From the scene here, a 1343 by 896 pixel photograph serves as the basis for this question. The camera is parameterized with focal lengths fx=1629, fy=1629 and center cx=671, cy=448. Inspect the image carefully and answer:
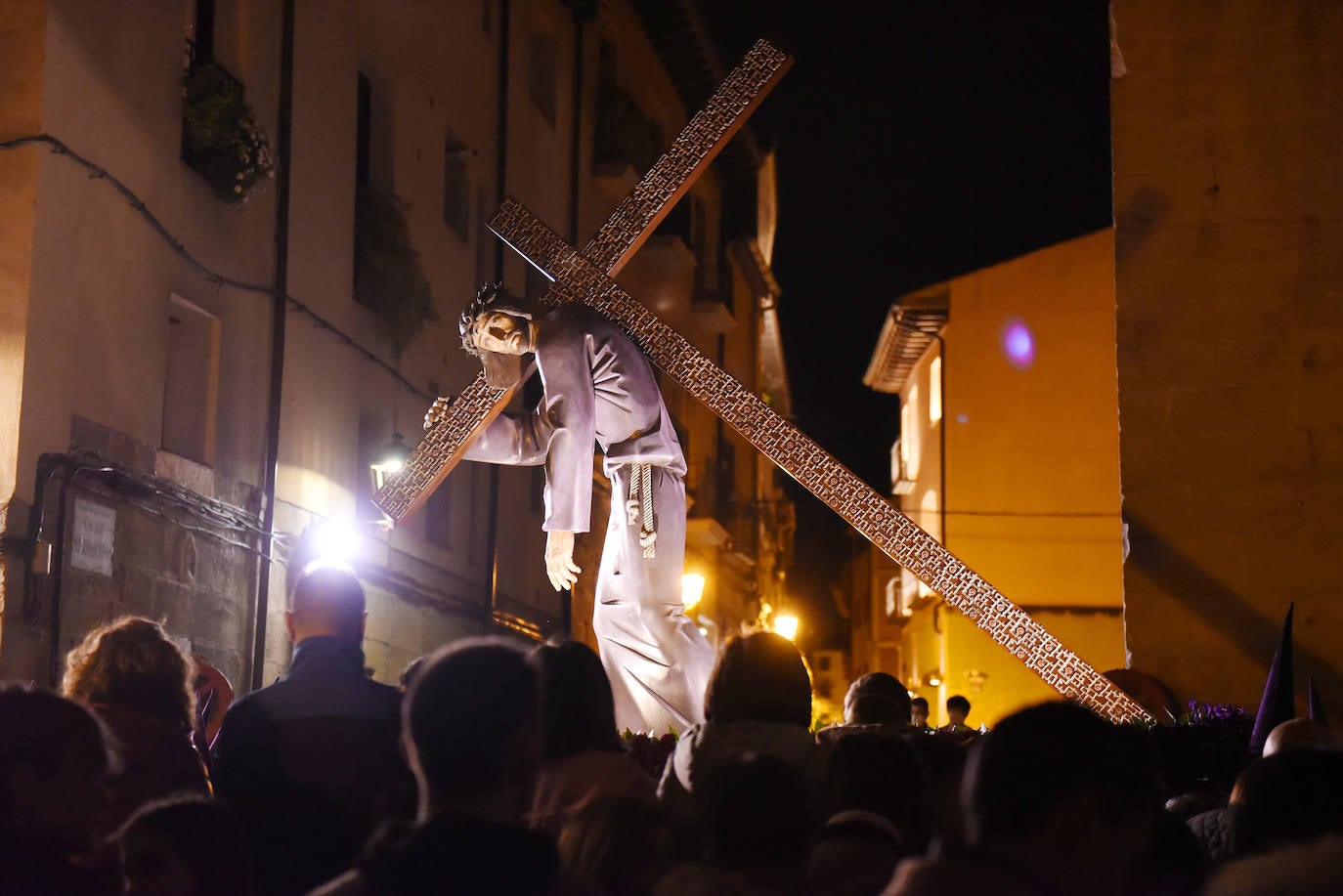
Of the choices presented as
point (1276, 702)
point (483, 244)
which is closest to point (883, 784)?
point (1276, 702)

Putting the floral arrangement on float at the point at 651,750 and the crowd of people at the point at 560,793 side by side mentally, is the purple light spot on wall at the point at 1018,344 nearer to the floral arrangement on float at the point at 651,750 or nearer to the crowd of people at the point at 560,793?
the floral arrangement on float at the point at 651,750

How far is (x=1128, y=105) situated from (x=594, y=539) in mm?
13023

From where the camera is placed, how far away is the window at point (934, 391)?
27.6m

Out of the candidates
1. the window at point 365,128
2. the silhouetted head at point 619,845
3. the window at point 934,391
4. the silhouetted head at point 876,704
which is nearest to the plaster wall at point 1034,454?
the window at point 934,391

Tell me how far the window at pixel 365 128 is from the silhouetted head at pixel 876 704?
11266mm

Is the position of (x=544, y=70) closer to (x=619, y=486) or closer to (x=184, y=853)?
(x=619, y=486)

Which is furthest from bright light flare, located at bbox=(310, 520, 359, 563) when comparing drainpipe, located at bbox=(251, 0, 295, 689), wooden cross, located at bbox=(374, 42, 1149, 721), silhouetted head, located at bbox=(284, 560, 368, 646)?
silhouetted head, located at bbox=(284, 560, 368, 646)

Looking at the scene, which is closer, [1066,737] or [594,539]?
[1066,737]

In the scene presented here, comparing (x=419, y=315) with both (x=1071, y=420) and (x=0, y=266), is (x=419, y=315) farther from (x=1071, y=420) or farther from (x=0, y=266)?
(x=1071, y=420)

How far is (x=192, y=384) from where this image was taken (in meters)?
11.9

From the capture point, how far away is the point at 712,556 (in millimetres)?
28906

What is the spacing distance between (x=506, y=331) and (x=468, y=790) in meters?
4.96

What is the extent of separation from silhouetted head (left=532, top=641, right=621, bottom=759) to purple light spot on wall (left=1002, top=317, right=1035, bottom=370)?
2303 centimetres

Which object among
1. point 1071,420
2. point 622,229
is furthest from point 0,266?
point 1071,420
